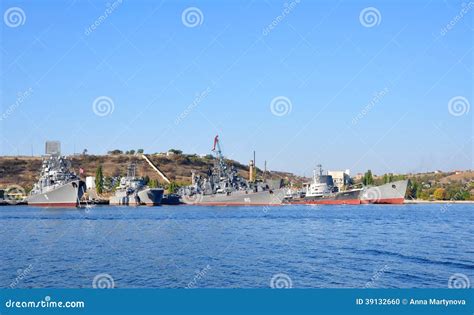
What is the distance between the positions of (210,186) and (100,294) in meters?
115

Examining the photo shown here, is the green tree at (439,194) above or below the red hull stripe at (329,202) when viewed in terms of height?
above

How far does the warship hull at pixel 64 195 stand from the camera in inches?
4003

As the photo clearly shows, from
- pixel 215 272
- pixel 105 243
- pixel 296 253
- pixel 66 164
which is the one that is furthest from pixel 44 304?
pixel 66 164

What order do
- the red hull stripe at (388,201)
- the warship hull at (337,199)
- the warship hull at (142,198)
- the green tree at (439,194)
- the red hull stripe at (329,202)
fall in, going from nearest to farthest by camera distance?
1. the red hull stripe at (388,201)
2. the warship hull at (337,199)
3. the red hull stripe at (329,202)
4. the warship hull at (142,198)
5. the green tree at (439,194)

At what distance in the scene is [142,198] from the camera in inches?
5123

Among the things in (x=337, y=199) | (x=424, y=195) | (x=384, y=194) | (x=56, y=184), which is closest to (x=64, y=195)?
(x=56, y=184)

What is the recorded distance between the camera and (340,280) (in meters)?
23.7

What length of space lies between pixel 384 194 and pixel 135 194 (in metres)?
56.9

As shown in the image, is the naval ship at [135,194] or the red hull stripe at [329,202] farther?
the naval ship at [135,194]

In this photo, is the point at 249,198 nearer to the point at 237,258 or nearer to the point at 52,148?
the point at 52,148

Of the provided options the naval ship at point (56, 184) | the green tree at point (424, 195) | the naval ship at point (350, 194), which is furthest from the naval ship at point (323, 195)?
the naval ship at point (56, 184)

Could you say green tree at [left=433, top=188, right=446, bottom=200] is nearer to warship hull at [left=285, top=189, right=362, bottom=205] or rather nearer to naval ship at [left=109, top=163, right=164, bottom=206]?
warship hull at [left=285, top=189, right=362, bottom=205]

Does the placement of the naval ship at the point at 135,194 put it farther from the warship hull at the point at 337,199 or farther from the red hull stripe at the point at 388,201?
the red hull stripe at the point at 388,201

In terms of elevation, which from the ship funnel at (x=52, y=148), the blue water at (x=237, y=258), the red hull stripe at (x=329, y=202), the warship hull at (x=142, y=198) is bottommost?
the blue water at (x=237, y=258)
